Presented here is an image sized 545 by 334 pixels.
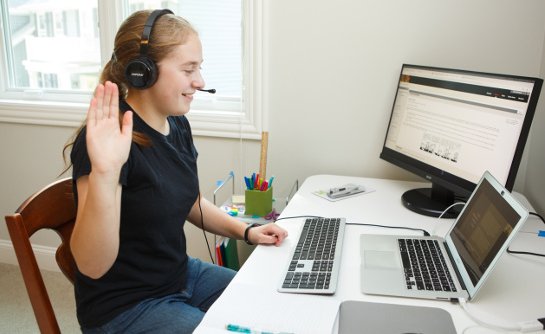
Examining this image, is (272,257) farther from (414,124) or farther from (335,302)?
(414,124)

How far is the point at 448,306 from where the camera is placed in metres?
1.03

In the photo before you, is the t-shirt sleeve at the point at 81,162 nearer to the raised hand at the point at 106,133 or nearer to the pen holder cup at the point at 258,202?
the raised hand at the point at 106,133

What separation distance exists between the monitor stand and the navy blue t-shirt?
2.34 feet

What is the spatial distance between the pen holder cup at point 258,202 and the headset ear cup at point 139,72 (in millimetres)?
734

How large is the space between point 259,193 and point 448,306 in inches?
36.1

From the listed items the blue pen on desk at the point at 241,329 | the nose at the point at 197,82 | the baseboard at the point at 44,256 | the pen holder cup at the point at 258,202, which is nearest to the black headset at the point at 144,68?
the nose at the point at 197,82

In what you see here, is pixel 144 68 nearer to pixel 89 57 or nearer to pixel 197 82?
pixel 197 82

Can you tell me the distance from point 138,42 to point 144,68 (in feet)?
0.27

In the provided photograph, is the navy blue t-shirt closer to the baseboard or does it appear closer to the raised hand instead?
the raised hand

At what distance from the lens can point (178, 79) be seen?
127 centimetres

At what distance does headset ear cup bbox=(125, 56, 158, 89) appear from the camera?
3.88 ft

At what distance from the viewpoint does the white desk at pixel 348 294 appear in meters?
0.96

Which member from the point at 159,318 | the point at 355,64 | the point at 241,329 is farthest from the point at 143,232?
the point at 355,64

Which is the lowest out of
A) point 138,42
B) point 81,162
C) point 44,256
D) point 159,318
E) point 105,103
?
point 44,256
